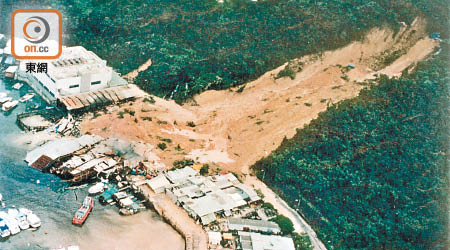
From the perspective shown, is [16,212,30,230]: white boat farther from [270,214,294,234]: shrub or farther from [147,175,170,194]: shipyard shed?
[270,214,294,234]: shrub

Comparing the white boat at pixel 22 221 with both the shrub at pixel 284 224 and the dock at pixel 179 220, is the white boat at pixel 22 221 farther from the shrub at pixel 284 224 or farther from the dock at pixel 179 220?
the shrub at pixel 284 224

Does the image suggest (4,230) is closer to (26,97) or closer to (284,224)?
(26,97)

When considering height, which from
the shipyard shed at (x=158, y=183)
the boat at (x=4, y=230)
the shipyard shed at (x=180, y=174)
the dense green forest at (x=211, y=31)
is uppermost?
the dense green forest at (x=211, y=31)

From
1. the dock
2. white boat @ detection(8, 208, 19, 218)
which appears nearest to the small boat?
white boat @ detection(8, 208, 19, 218)

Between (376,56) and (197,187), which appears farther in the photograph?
A: (376,56)

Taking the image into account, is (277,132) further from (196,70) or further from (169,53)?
(169,53)

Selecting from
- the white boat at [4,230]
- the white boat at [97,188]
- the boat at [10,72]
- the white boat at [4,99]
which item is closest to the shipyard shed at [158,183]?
the white boat at [97,188]

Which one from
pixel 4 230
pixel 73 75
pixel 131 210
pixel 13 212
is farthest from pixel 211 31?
pixel 4 230

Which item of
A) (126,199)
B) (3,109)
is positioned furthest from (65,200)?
(3,109)
